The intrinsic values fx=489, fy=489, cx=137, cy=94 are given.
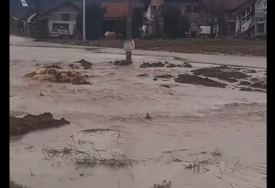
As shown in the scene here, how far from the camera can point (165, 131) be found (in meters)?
3.18

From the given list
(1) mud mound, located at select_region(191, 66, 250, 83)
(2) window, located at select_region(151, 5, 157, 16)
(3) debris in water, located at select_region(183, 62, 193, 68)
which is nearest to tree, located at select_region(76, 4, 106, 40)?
(2) window, located at select_region(151, 5, 157, 16)

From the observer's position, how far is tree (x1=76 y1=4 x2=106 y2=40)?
89.0 inches

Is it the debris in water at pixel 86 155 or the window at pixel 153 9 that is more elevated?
the window at pixel 153 9

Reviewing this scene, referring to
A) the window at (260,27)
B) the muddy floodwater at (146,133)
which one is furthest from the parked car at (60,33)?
the window at (260,27)

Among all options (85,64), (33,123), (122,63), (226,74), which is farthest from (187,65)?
(33,123)

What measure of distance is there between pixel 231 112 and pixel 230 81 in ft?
4.52

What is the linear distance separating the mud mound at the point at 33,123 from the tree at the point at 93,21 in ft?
2.54

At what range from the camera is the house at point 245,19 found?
1941 millimetres

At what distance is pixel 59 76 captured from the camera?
217 inches

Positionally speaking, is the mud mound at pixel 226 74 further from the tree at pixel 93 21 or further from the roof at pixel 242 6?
the roof at pixel 242 6

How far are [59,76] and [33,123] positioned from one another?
7.75 ft

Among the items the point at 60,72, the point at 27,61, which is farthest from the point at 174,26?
the point at 27,61

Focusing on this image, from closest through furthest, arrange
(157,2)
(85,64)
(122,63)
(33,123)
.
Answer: (157,2)
(33,123)
(122,63)
(85,64)

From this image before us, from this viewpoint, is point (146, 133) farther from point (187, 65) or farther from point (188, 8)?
point (187, 65)
